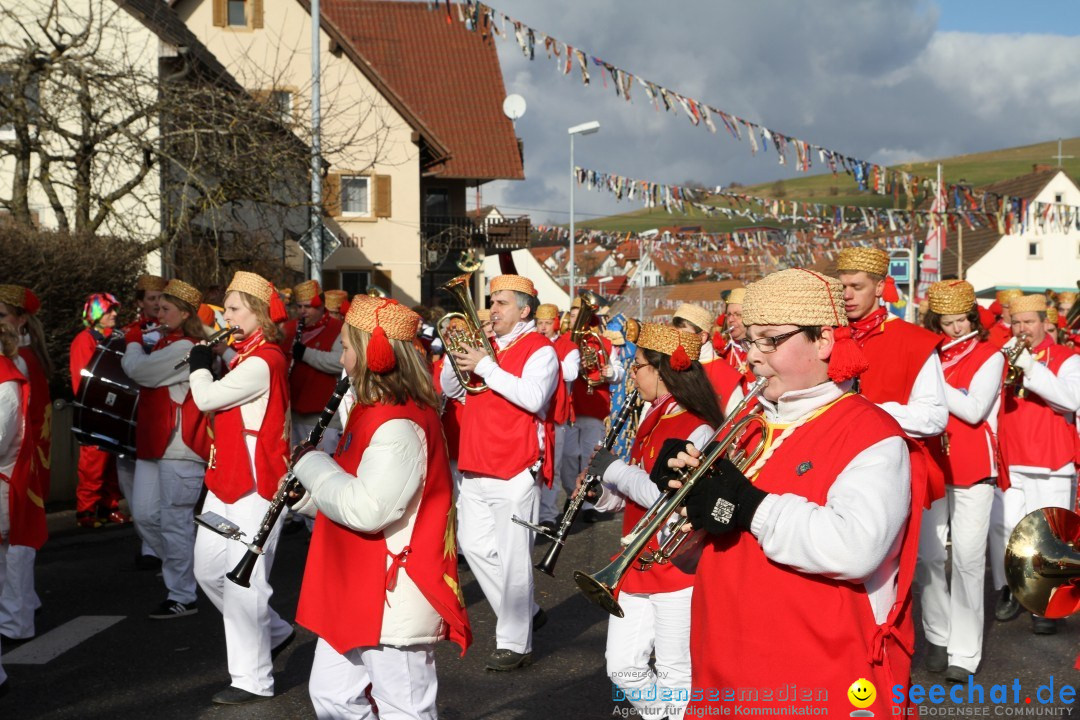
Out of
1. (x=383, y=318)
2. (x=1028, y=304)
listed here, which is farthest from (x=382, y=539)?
(x=1028, y=304)

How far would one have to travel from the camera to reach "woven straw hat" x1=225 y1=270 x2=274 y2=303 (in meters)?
5.71

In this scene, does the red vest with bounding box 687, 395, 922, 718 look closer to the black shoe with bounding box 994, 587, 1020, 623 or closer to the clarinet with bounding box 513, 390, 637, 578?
the clarinet with bounding box 513, 390, 637, 578

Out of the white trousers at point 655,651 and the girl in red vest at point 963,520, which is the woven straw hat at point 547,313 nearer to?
the girl in red vest at point 963,520

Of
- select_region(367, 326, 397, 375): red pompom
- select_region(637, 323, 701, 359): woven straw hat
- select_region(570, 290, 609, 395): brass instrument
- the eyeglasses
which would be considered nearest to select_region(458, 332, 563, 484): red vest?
select_region(637, 323, 701, 359): woven straw hat

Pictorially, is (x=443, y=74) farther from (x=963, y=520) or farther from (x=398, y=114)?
(x=963, y=520)

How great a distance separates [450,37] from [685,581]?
3671 centimetres

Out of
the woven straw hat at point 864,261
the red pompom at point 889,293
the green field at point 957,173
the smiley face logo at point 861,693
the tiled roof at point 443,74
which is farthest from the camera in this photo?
the green field at point 957,173

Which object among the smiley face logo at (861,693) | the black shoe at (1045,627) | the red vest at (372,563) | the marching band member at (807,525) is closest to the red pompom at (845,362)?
the marching band member at (807,525)

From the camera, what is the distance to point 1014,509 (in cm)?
744

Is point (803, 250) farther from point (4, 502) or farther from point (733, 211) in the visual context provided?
point (4, 502)

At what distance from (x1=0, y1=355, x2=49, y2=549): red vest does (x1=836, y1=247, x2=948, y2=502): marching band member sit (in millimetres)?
3922

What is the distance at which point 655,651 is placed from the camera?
448 cm

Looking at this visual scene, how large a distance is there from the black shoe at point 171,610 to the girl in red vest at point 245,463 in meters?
1.68

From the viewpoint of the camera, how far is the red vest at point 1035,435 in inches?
289
